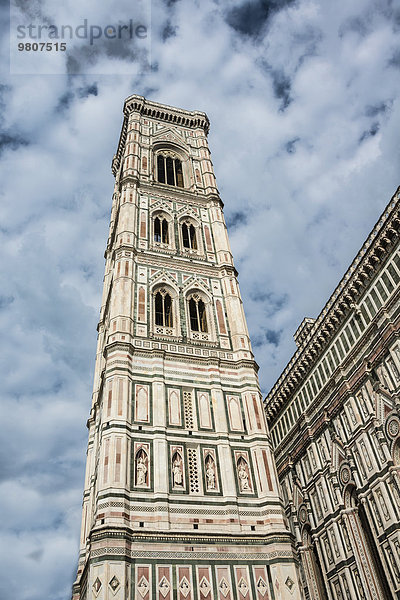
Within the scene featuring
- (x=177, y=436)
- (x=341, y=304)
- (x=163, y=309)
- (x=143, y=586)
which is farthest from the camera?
(x=341, y=304)

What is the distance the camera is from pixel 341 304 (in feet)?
69.1

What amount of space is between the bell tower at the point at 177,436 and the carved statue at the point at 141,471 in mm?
30

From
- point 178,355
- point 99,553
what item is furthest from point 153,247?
point 99,553

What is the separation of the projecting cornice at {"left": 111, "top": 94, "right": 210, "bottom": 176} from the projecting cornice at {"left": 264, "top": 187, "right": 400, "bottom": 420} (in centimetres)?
1902

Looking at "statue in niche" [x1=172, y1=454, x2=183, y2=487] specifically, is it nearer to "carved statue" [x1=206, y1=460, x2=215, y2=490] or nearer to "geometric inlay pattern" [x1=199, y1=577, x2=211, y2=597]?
"carved statue" [x1=206, y1=460, x2=215, y2=490]

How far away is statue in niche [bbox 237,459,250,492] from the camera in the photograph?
610 inches

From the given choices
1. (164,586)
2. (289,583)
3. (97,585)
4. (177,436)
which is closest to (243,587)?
(289,583)

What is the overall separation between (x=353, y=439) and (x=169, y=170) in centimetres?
1905

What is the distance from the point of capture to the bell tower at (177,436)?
42.7 feet

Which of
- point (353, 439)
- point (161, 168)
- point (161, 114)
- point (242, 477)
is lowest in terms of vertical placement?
point (242, 477)

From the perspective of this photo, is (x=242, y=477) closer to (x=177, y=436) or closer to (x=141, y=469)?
(x=177, y=436)

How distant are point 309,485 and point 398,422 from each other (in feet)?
20.5

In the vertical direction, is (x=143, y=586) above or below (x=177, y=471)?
below

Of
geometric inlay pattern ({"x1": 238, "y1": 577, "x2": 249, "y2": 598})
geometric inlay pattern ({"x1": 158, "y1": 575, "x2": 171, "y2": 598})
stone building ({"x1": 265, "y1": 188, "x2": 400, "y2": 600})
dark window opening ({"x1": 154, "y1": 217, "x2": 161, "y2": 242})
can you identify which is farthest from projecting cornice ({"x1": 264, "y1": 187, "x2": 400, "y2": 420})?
geometric inlay pattern ({"x1": 158, "y1": 575, "x2": 171, "y2": 598})
